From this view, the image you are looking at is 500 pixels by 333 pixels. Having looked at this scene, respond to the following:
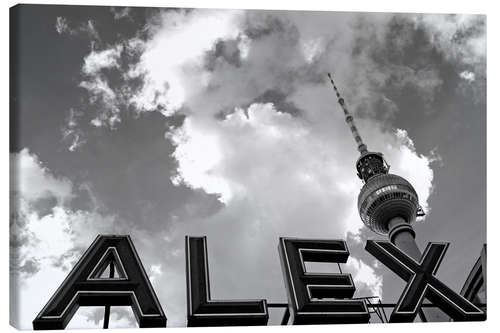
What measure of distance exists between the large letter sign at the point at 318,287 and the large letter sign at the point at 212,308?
768mm

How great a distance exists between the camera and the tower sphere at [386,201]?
1555 inches

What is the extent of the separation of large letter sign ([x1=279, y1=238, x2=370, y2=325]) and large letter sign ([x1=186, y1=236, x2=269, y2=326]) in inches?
30.2

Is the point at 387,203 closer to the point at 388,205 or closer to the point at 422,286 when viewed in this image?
the point at 388,205

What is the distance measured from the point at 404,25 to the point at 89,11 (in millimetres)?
7987

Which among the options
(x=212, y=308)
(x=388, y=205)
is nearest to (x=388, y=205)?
(x=388, y=205)

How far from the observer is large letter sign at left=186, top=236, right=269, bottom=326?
1063cm

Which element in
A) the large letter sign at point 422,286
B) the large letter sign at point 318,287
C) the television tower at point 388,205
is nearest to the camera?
the large letter sign at point 318,287

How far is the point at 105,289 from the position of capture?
10.7 meters

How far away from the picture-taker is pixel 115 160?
56.5ft

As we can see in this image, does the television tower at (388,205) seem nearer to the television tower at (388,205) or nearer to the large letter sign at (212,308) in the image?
the television tower at (388,205)

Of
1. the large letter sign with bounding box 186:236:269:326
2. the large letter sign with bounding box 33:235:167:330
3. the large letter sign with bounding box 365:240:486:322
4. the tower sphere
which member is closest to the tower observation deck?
the tower sphere

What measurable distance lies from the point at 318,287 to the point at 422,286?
2.38m

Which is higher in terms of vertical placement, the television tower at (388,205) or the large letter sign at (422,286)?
the television tower at (388,205)

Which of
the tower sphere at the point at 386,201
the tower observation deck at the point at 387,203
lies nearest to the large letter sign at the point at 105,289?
the tower observation deck at the point at 387,203
